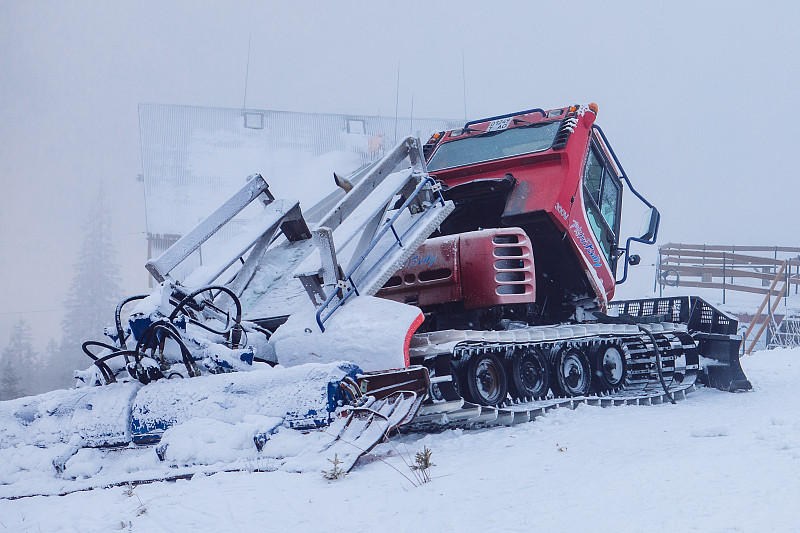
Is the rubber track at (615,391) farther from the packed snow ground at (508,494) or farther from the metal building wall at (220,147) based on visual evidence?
the metal building wall at (220,147)

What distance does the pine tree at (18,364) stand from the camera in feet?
59.0

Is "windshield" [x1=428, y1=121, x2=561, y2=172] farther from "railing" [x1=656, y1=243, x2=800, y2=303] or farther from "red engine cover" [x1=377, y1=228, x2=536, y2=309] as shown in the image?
"railing" [x1=656, y1=243, x2=800, y2=303]

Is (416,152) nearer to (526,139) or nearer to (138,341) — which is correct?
(526,139)

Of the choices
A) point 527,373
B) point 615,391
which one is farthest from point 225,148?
point 527,373

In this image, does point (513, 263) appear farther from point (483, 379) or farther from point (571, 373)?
point (571, 373)

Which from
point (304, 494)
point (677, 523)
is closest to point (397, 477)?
point (304, 494)

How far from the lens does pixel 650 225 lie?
7965 mm

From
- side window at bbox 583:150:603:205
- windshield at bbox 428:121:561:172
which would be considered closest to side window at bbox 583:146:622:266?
side window at bbox 583:150:603:205

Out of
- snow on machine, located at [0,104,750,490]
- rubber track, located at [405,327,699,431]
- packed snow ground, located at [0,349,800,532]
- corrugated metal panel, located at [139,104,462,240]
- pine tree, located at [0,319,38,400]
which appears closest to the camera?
packed snow ground, located at [0,349,800,532]

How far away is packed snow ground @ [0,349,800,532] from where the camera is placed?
2.91 metres

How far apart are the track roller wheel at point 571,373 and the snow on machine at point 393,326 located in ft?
0.06

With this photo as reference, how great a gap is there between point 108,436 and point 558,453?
2.76m

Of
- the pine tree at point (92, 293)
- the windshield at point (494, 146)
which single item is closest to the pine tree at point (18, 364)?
the pine tree at point (92, 293)

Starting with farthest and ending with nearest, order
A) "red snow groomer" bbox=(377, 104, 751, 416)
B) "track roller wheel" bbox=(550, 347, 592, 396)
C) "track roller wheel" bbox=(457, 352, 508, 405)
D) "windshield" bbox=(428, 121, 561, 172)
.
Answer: "windshield" bbox=(428, 121, 561, 172)
"track roller wheel" bbox=(550, 347, 592, 396)
"red snow groomer" bbox=(377, 104, 751, 416)
"track roller wheel" bbox=(457, 352, 508, 405)
